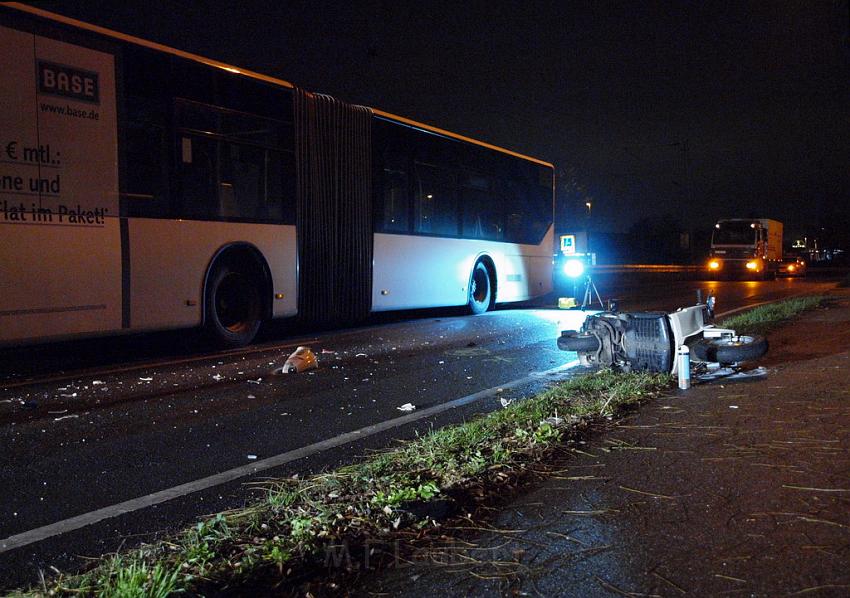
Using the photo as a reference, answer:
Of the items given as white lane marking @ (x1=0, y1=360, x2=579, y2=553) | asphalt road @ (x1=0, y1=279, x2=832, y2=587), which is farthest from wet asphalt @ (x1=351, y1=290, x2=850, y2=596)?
white lane marking @ (x1=0, y1=360, x2=579, y2=553)

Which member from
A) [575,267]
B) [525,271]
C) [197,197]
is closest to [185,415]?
[197,197]

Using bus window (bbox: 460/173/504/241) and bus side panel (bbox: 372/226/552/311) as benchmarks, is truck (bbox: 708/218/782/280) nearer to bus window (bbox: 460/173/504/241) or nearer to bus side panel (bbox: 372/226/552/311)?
bus side panel (bbox: 372/226/552/311)

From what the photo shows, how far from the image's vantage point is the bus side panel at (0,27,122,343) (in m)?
7.41

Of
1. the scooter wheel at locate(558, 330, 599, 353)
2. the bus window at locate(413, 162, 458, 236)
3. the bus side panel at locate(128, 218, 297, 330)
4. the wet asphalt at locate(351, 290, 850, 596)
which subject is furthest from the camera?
the bus window at locate(413, 162, 458, 236)

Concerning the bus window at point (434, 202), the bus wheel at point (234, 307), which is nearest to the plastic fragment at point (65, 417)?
the bus wheel at point (234, 307)

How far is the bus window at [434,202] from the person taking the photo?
1361cm

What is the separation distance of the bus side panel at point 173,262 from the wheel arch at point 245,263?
0.05m

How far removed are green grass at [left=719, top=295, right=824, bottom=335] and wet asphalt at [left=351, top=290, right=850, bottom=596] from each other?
5759mm

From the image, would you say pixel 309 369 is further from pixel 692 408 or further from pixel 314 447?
pixel 692 408

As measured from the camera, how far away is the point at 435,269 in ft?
45.9

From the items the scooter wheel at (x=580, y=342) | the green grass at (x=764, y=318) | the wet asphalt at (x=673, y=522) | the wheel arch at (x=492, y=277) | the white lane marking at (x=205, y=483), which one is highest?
the wheel arch at (x=492, y=277)

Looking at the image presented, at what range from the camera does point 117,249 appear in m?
8.39

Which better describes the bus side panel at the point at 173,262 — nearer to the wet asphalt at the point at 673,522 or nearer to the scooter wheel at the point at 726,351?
the wet asphalt at the point at 673,522

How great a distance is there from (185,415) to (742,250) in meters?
38.4
